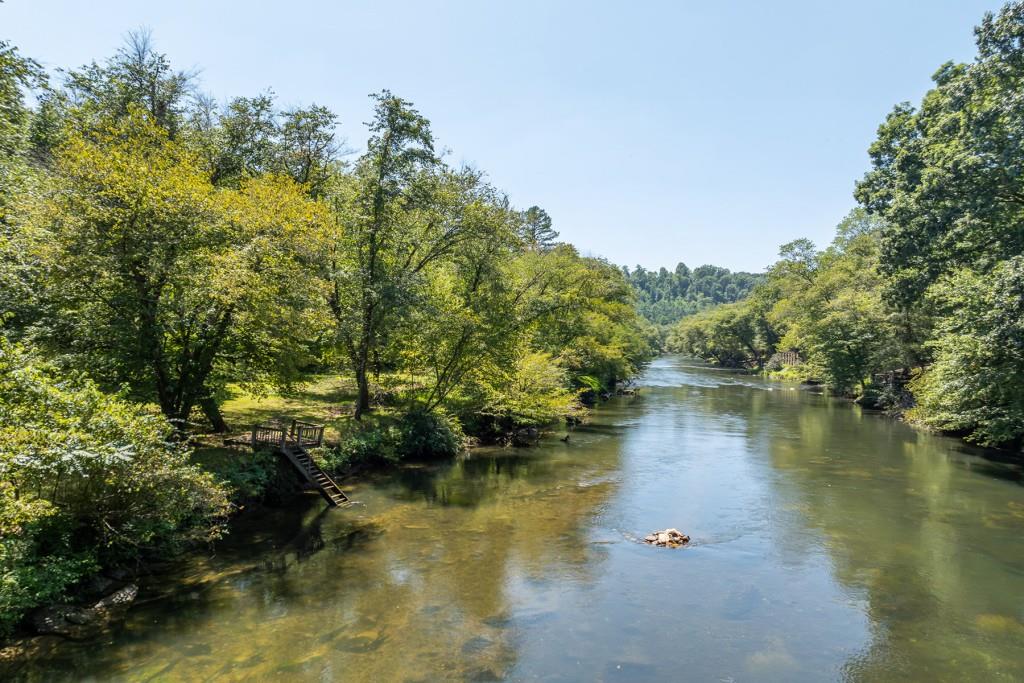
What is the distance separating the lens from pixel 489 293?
101ft

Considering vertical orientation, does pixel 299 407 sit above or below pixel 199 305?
below

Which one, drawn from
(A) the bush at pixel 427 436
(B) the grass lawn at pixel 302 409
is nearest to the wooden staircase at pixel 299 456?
(B) the grass lawn at pixel 302 409

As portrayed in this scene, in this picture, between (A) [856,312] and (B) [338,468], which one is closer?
(B) [338,468]

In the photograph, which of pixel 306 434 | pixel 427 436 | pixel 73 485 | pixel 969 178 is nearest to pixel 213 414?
pixel 306 434

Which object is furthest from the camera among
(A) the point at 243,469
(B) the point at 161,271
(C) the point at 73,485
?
(A) the point at 243,469

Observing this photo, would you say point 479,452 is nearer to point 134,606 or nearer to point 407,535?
point 407,535

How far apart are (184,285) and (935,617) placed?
2136 centimetres

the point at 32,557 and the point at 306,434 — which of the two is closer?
the point at 32,557

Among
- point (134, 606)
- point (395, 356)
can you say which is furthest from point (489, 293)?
point (134, 606)

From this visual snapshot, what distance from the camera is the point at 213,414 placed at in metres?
21.8

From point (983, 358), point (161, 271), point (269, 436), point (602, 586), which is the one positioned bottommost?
point (602, 586)

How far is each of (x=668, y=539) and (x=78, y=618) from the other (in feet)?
46.2

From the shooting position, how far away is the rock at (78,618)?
10.8m

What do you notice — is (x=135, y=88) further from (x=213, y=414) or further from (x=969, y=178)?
(x=969, y=178)
